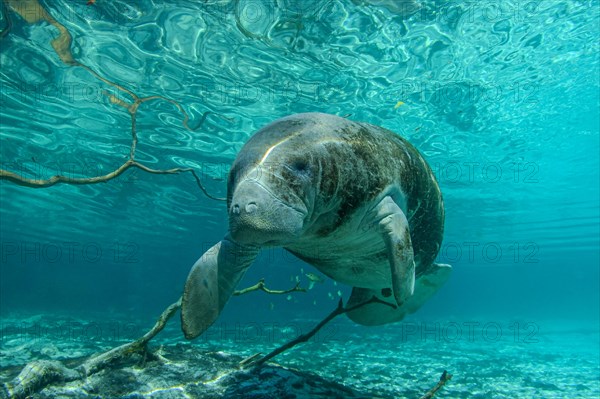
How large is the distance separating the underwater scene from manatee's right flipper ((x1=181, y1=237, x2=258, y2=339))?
2 centimetres

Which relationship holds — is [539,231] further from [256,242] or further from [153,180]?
[256,242]

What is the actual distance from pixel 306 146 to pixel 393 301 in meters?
3.91

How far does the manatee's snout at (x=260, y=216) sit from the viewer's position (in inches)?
83.4

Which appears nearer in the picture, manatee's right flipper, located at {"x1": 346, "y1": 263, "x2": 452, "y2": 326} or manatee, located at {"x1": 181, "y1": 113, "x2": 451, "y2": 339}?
manatee, located at {"x1": 181, "y1": 113, "x2": 451, "y2": 339}

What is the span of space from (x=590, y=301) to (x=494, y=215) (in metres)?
144

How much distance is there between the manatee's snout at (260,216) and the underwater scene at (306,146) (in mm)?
12

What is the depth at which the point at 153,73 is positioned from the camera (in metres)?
10.5

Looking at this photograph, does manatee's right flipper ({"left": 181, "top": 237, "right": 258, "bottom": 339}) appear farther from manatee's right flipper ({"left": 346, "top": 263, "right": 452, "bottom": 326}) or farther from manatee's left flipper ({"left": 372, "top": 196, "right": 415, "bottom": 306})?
manatee's right flipper ({"left": 346, "top": 263, "right": 452, "bottom": 326})

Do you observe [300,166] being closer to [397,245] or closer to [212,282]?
[397,245]

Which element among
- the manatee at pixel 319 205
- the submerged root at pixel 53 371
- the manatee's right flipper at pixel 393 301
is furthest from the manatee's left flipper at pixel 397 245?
the submerged root at pixel 53 371

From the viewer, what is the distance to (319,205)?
2.75 meters

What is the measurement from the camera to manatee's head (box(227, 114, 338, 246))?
2.15 metres

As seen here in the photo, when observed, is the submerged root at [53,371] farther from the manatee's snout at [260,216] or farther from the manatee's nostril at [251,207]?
the manatee's nostril at [251,207]

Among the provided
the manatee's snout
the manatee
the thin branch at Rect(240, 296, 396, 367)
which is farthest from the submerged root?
the manatee's snout
